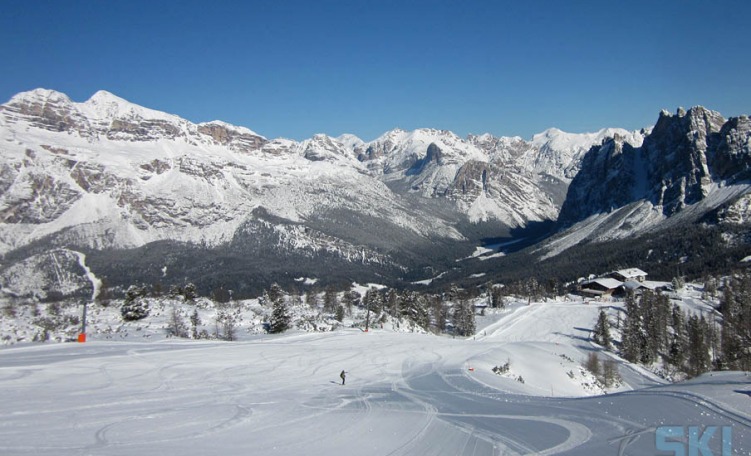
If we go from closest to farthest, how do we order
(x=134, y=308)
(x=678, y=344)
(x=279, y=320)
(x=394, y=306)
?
(x=279, y=320) → (x=134, y=308) → (x=678, y=344) → (x=394, y=306)

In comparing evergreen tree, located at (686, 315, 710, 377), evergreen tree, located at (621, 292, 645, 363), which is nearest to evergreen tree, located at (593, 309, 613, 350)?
evergreen tree, located at (621, 292, 645, 363)

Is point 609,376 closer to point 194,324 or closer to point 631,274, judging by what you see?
point 194,324

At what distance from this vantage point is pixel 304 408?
2178 centimetres

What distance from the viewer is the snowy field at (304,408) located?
15031 mm

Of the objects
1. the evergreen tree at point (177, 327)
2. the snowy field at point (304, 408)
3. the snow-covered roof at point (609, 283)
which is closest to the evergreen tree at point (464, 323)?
the evergreen tree at point (177, 327)

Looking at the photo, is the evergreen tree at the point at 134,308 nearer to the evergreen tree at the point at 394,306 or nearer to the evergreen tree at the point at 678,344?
the evergreen tree at the point at 394,306

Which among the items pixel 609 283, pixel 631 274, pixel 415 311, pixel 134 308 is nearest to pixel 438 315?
pixel 415 311

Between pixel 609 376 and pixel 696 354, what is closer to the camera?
pixel 609 376

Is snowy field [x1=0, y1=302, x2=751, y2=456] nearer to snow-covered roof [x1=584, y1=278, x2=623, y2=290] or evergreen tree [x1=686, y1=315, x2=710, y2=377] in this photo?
evergreen tree [x1=686, y1=315, x2=710, y2=377]

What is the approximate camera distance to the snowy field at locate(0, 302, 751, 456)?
1503 cm

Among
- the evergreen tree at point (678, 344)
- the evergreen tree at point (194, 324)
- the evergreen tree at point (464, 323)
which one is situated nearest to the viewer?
the evergreen tree at point (194, 324)

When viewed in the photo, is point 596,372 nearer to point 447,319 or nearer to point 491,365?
point 491,365

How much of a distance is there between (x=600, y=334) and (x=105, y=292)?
17949 centimetres

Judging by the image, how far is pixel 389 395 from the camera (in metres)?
26.4
